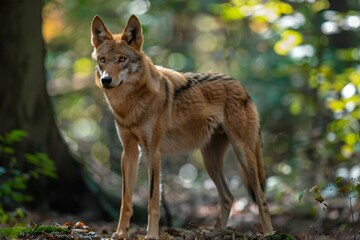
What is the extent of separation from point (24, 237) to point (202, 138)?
2.89 meters

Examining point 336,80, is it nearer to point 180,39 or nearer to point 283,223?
point 283,223

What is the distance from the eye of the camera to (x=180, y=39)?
19297 mm

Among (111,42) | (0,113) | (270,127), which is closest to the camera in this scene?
(111,42)

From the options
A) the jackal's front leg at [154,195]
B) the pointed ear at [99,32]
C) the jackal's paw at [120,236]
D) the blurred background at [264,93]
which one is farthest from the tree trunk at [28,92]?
the jackal's paw at [120,236]

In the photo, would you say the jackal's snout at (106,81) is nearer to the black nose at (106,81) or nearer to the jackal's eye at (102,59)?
the black nose at (106,81)

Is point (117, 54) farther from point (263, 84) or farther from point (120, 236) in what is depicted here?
point (263, 84)

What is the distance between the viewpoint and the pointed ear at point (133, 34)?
21.9ft

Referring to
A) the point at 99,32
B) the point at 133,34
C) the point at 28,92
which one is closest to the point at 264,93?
the point at 28,92

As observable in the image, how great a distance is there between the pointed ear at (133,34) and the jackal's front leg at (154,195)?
1.30 meters

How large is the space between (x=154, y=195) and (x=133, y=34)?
1874mm

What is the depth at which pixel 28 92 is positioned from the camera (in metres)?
9.75

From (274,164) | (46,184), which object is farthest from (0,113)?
(274,164)

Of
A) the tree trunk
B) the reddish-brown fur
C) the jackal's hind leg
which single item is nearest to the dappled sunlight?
the jackal's hind leg

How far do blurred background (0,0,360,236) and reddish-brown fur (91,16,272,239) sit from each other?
949mm
